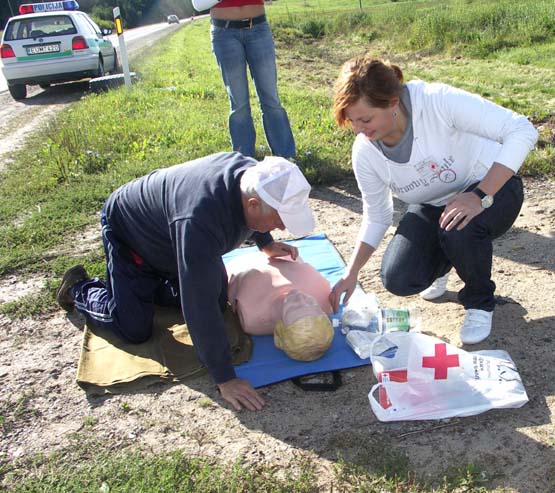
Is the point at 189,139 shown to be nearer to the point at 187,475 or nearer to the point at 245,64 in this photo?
the point at 245,64

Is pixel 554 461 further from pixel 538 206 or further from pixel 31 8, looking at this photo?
pixel 31 8

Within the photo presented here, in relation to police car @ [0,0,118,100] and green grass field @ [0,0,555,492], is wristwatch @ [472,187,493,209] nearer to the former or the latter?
green grass field @ [0,0,555,492]

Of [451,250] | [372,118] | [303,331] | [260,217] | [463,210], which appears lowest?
[303,331]

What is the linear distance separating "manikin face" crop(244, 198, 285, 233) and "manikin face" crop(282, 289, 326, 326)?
0.57 m

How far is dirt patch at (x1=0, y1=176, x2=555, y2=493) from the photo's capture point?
2.03 m

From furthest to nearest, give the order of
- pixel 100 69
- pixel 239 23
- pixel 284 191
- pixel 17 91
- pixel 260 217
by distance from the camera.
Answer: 1. pixel 100 69
2. pixel 17 91
3. pixel 239 23
4. pixel 260 217
5. pixel 284 191

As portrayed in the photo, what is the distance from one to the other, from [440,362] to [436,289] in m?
0.74

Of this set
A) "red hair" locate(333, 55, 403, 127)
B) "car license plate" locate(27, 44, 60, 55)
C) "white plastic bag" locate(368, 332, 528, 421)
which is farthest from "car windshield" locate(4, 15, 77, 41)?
"white plastic bag" locate(368, 332, 528, 421)

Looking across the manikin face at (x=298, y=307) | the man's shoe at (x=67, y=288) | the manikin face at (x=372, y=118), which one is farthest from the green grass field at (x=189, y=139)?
the manikin face at (x=372, y=118)

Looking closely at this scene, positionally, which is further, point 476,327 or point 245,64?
point 245,64

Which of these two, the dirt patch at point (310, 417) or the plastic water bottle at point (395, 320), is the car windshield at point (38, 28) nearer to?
the dirt patch at point (310, 417)

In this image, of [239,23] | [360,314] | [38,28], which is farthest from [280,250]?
[38,28]

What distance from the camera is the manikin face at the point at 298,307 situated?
257 cm

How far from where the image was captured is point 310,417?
2291mm
